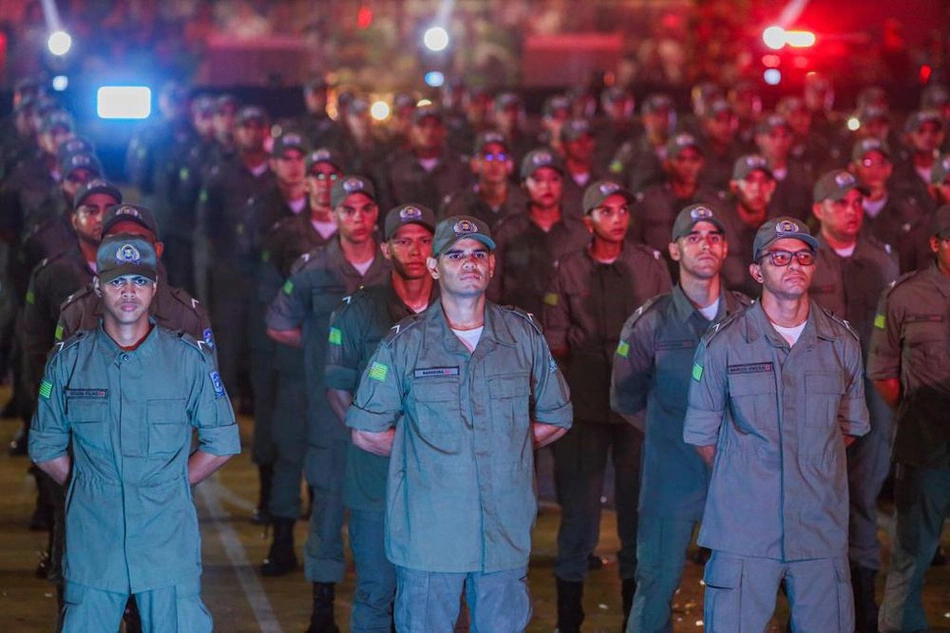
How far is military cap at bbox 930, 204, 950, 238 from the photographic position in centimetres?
912

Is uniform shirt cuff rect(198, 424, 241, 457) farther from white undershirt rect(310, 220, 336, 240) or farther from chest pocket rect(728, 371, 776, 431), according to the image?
white undershirt rect(310, 220, 336, 240)

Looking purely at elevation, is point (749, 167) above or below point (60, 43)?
below

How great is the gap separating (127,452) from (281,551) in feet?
11.1

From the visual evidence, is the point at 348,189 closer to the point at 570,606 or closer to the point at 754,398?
the point at 570,606

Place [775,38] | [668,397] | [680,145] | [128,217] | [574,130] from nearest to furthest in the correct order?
[668,397]
[128,217]
[680,145]
[574,130]
[775,38]

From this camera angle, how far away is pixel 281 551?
10.4m

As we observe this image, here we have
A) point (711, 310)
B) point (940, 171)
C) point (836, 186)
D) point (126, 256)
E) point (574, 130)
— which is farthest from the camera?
point (574, 130)

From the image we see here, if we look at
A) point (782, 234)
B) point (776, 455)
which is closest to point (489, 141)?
point (782, 234)

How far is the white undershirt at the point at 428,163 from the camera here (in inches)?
607

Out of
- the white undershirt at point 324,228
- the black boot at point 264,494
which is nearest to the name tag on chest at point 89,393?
the white undershirt at point 324,228

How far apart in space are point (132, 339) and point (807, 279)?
2.69 meters

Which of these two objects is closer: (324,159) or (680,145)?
(324,159)

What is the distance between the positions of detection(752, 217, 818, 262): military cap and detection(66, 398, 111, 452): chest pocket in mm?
2711

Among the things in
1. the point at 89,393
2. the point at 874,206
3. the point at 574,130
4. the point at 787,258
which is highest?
the point at 574,130
